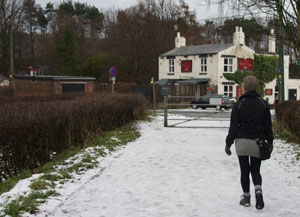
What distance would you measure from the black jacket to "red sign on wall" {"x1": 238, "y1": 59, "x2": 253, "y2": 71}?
41739 mm

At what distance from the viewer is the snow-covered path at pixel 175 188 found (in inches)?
227

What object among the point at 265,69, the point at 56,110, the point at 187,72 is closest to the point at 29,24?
the point at 187,72

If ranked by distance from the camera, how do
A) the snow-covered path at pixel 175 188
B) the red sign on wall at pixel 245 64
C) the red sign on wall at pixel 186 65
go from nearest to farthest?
the snow-covered path at pixel 175 188 → the red sign on wall at pixel 245 64 → the red sign on wall at pixel 186 65

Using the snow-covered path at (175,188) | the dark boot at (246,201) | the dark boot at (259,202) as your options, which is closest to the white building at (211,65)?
the snow-covered path at (175,188)

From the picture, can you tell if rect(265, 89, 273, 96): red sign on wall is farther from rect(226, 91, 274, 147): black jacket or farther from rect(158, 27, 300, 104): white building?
rect(226, 91, 274, 147): black jacket

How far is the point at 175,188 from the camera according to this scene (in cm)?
714

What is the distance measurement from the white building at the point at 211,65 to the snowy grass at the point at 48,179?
34.9 metres

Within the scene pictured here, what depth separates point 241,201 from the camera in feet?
20.0

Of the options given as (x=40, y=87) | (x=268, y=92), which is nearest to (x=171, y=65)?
(x=268, y=92)

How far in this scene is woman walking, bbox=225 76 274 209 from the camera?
5926 mm

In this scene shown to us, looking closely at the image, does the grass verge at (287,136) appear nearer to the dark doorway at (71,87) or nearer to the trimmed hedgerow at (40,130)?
the trimmed hedgerow at (40,130)

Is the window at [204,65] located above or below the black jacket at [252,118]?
above

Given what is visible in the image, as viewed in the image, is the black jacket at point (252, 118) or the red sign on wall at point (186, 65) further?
the red sign on wall at point (186, 65)

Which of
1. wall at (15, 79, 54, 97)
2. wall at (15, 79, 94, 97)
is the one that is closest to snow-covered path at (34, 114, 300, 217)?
wall at (15, 79, 94, 97)
